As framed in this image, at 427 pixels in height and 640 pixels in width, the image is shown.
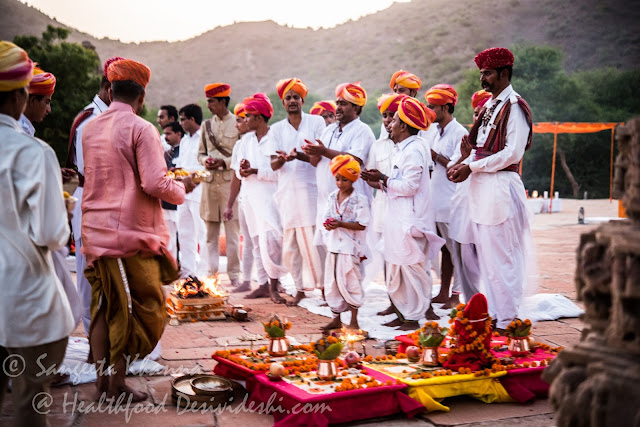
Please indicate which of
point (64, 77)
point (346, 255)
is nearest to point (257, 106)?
point (346, 255)

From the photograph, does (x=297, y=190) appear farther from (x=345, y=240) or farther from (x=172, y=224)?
(x=172, y=224)

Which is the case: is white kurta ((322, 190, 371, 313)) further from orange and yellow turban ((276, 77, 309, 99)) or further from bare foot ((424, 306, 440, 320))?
orange and yellow turban ((276, 77, 309, 99))

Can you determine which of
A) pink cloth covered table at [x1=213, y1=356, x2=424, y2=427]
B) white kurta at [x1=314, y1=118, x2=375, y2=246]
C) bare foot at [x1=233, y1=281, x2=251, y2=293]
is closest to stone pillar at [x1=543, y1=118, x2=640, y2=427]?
pink cloth covered table at [x1=213, y1=356, x2=424, y2=427]

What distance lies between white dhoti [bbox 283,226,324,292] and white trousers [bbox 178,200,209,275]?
176 cm

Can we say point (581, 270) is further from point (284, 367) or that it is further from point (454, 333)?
point (284, 367)

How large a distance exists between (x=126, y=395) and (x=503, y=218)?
353 cm

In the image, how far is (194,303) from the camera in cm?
721

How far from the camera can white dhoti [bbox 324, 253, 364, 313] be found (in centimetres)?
650

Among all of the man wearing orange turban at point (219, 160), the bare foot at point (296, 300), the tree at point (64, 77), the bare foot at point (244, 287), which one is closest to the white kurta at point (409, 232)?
the bare foot at point (296, 300)

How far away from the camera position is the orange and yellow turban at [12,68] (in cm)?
321

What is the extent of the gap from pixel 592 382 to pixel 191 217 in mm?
7282

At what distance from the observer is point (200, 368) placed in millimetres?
5445

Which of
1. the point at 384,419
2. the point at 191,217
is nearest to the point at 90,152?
the point at 384,419

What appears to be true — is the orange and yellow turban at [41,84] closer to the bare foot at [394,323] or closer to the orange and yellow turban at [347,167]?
the orange and yellow turban at [347,167]
